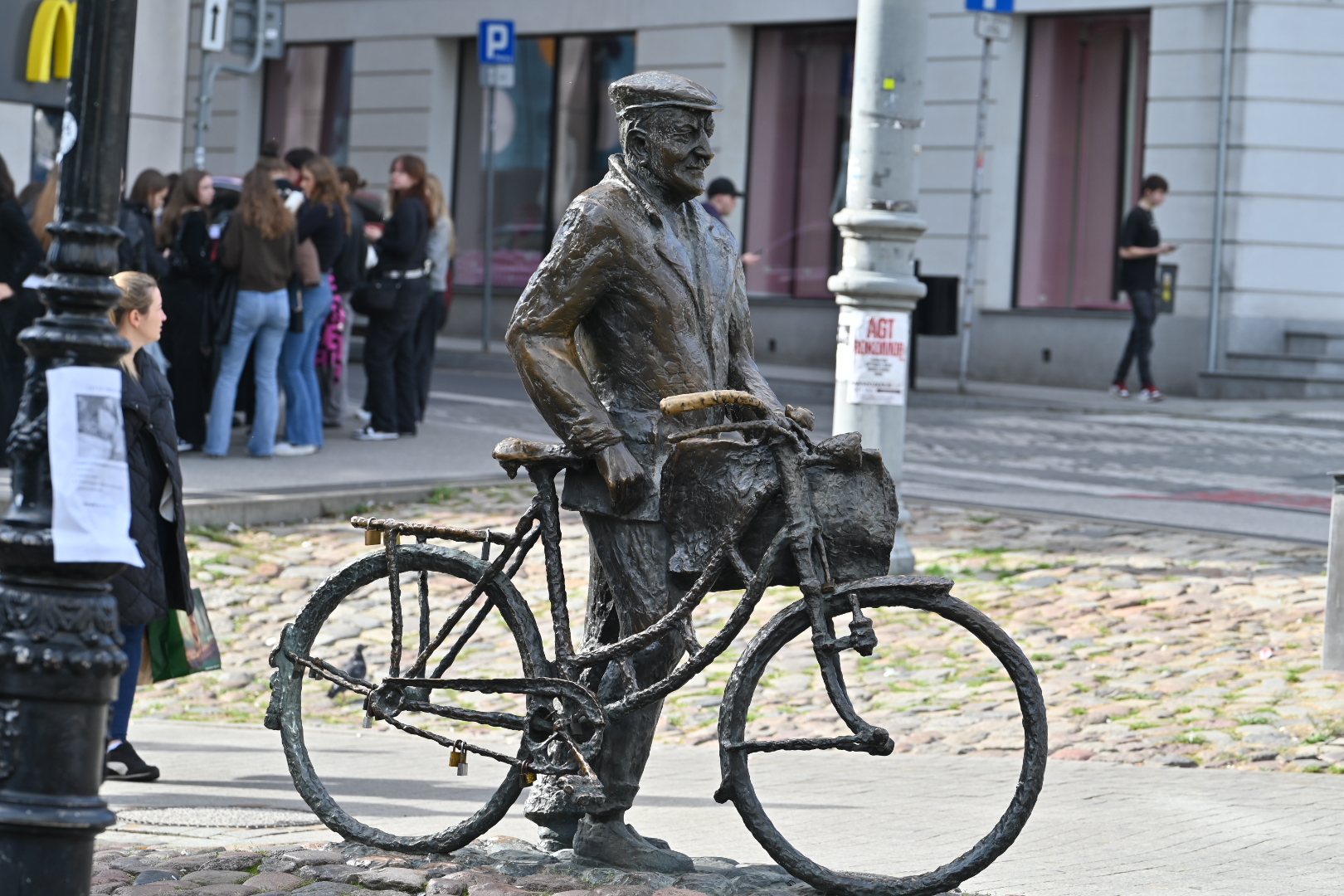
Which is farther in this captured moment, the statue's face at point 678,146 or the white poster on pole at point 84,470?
the statue's face at point 678,146

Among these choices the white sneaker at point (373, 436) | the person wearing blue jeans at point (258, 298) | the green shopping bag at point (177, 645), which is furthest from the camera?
the white sneaker at point (373, 436)

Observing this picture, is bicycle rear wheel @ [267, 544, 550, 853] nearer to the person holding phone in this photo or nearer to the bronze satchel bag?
the bronze satchel bag

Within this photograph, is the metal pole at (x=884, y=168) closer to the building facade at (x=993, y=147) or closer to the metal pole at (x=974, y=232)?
the building facade at (x=993, y=147)

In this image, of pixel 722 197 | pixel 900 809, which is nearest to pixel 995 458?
pixel 722 197

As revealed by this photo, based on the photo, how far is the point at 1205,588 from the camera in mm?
9180

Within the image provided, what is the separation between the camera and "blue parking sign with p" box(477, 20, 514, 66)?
72.3 ft

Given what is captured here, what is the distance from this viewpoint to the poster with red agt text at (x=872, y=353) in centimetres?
971

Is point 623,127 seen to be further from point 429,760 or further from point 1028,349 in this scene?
point 1028,349

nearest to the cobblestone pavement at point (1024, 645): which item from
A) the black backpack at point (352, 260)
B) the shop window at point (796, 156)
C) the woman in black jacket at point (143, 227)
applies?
the woman in black jacket at point (143, 227)

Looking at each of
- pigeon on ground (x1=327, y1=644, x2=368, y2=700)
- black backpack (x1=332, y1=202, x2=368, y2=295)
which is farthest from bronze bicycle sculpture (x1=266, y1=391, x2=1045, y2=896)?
black backpack (x1=332, y1=202, x2=368, y2=295)

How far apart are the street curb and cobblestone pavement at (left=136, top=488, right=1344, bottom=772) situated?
0.15 meters

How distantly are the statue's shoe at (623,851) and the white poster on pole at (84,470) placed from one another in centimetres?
177

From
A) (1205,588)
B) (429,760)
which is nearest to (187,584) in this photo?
(429,760)

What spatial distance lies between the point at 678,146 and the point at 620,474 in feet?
2.67
